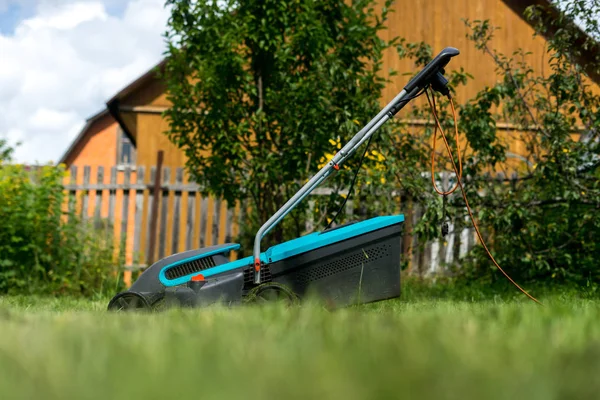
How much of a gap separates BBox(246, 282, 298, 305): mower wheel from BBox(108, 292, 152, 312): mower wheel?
0.62 metres

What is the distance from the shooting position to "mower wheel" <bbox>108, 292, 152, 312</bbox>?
418cm

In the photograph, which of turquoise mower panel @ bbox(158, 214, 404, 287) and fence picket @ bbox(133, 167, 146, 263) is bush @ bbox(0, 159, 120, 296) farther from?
turquoise mower panel @ bbox(158, 214, 404, 287)

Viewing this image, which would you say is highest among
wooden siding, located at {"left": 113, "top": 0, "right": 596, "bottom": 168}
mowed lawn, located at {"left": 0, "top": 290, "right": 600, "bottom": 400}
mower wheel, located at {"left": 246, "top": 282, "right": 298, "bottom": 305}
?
wooden siding, located at {"left": 113, "top": 0, "right": 596, "bottom": 168}

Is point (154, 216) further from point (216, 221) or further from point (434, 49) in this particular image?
point (434, 49)

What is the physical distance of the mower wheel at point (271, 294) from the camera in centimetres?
406

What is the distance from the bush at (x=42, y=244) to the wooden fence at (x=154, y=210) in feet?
3.78

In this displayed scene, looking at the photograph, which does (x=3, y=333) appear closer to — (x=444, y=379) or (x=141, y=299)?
(x=444, y=379)

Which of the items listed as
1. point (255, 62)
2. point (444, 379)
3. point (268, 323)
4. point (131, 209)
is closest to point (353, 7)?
point (255, 62)

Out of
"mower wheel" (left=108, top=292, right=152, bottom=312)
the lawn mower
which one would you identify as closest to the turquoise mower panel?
the lawn mower

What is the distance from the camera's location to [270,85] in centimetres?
700

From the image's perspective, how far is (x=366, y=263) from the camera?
4223 millimetres

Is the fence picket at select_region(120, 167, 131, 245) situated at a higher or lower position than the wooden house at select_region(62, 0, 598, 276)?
lower

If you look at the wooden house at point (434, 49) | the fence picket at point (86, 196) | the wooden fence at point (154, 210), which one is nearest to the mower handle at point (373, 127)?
the wooden fence at point (154, 210)

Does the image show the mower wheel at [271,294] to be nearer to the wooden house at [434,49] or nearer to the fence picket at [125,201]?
the fence picket at [125,201]
